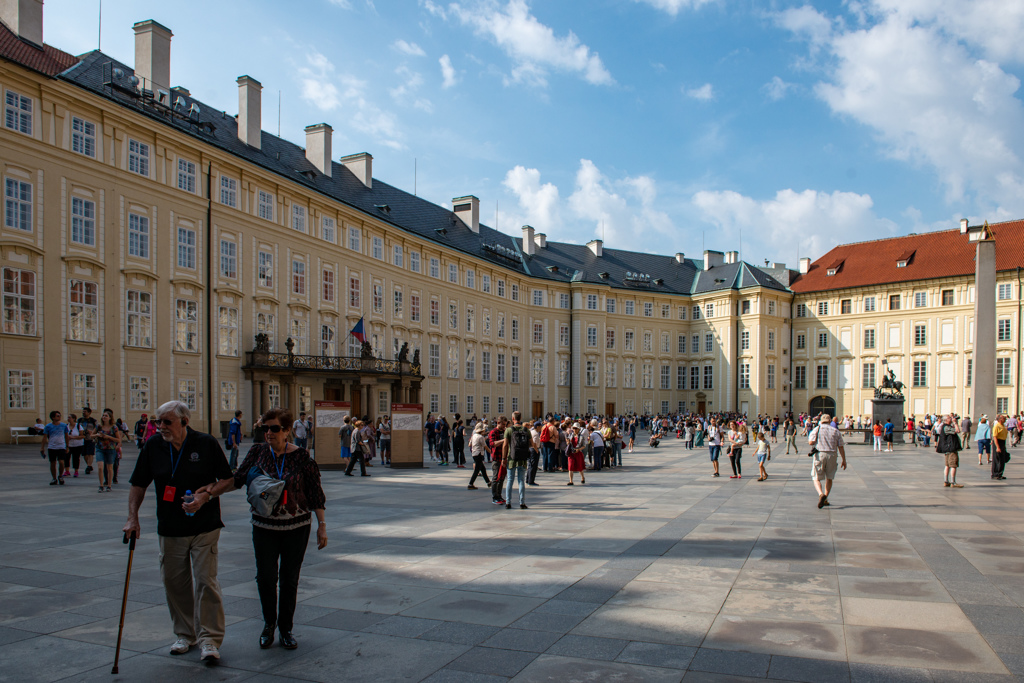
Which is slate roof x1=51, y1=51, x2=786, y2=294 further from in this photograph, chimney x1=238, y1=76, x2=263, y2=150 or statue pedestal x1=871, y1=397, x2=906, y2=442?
statue pedestal x1=871, y1=397, x2=906, y2=442

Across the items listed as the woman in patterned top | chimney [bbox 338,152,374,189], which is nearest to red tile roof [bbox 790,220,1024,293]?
chimney [bbox 338,152,374,189]

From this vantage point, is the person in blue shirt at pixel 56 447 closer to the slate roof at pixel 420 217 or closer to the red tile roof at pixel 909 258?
the slate roof at pixel 420 217

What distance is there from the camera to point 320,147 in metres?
50.6

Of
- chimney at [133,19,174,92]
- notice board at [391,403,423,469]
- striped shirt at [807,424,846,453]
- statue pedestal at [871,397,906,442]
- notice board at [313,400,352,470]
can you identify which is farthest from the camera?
statue pedestal at [871,397,906,442]

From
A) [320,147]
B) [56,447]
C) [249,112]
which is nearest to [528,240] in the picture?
[320,147]

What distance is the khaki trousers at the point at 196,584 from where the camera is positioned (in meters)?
5.72

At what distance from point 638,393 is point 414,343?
30.5m

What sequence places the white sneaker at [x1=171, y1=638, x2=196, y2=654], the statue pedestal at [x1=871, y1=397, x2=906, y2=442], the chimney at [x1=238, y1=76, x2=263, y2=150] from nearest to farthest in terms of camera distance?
the white sneaker at [x1=171, y1=638, x2=196, y2=654] → the statue pedestal at [x1=871, y1=397, x2=906, y2=442] → the chimney at [x1=238, y1=76, x2=263, y2=150]

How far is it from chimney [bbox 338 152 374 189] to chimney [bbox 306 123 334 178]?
165 inches

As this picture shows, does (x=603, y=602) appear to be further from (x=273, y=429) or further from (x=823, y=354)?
(x=823, y=354)

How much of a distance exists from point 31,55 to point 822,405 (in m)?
68.1

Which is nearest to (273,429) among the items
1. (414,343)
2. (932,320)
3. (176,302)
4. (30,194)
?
(30,194)

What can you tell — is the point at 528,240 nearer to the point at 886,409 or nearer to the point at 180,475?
the point at 886,409

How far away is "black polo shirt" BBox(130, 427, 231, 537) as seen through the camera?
223 inches
